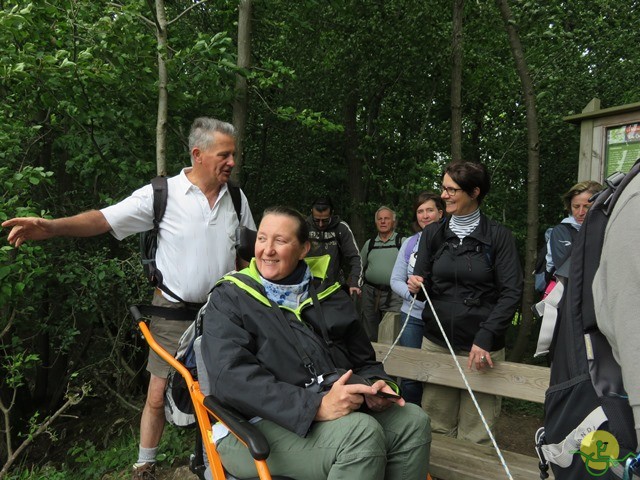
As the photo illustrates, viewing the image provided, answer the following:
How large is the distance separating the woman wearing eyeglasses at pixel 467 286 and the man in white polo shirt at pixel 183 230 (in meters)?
1.27

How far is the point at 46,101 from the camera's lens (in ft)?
15.7

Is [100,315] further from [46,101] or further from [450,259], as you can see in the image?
[450,259]

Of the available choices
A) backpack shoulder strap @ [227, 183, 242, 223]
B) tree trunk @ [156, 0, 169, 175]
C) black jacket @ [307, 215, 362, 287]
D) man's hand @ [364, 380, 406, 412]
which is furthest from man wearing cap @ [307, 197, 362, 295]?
man's hand @ [364, 380, 406, 412]

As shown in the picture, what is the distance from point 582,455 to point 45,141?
674 cm

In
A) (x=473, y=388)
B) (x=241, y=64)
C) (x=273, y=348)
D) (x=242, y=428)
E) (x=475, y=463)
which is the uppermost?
(x=241, y=64)

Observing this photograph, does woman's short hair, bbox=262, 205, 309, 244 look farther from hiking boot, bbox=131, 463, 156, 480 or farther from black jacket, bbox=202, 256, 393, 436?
hiking boot, bbox=131, 463, 156, 480

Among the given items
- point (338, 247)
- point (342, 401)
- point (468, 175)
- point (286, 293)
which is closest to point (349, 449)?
point (342, 401)

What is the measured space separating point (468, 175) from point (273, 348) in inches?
64.9

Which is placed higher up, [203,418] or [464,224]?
[464,224]

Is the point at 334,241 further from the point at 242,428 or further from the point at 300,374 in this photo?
the point at 242,428

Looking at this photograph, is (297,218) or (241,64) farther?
(241,64)

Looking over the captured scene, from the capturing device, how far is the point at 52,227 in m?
2.91

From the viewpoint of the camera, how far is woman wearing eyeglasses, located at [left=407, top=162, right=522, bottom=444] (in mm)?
3076

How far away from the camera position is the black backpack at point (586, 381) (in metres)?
1.41
